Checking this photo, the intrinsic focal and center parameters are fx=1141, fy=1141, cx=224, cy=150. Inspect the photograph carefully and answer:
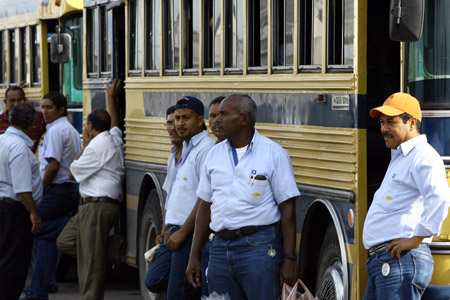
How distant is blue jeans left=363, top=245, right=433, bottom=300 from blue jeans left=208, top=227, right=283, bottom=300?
2.28 feet

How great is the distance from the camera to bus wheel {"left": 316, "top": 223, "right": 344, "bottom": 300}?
24.3ft

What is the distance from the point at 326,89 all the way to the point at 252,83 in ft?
3.58

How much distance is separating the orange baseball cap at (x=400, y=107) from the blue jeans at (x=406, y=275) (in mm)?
730

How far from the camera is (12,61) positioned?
16.3m

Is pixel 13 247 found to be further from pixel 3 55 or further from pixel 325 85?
pixel 3 55

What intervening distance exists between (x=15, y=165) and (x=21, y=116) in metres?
0.47

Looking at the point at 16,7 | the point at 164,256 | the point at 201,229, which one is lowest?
the point at 164,256

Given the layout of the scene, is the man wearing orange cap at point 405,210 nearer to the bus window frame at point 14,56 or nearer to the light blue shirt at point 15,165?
the light blue shirt at point 15,165

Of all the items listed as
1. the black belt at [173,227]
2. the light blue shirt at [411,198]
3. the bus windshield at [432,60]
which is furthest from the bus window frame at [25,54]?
the light blue shirt at [411,198]

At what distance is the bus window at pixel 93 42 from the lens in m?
12.5

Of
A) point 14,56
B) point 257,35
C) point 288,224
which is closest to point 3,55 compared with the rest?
point 14,56

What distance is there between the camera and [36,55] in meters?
15.2

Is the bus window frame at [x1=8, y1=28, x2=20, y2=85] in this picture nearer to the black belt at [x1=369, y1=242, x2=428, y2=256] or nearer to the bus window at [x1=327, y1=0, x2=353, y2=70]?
the bus window at [x1=327, y1=0, x2=353, y2=70]

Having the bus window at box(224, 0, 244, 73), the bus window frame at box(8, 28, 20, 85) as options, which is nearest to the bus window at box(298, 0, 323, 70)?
the bus window at box(224, 0, 244, 73)
